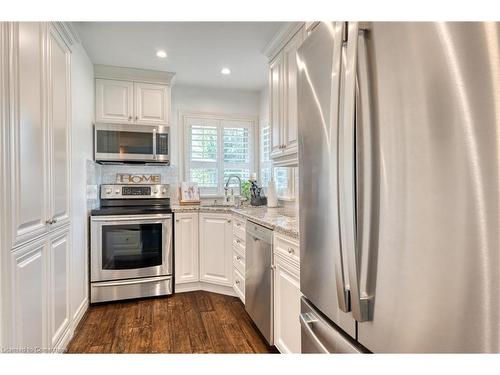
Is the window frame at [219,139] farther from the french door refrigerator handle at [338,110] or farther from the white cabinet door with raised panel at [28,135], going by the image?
the french door refrigerator handle at [338,110]

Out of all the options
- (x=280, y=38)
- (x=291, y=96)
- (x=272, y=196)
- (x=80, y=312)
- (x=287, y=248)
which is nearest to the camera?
(x=287, y=248)

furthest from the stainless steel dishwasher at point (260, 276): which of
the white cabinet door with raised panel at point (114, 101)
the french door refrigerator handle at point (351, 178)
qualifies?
the white cabinet door with raised panel at point (114, 101)

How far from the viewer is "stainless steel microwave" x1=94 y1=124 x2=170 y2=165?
2.87m

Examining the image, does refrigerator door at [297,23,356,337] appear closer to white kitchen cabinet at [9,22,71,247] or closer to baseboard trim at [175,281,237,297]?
white kitchen cabinet at [9,22,71,247]

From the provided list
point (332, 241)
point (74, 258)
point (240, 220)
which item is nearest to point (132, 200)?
point (74, 258)

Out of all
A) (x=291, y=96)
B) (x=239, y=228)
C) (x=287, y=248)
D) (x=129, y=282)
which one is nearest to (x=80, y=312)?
(x=129, y=282)

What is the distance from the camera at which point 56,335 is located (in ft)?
5.61

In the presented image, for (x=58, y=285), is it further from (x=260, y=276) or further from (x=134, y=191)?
(x=134, y=191)

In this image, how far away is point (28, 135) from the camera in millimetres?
1316

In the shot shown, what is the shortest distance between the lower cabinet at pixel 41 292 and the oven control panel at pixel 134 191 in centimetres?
121

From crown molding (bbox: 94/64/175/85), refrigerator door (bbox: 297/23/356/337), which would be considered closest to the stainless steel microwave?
crown molding (bbox: 94/64/175/85)

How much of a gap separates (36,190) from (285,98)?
1.79 m

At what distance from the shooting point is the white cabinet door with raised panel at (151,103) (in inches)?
119

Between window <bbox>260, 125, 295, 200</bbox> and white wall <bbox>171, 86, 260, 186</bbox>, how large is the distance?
1.44 ft
